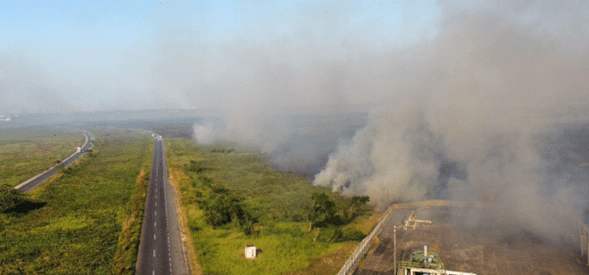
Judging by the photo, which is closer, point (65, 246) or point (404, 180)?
point (65, 246)

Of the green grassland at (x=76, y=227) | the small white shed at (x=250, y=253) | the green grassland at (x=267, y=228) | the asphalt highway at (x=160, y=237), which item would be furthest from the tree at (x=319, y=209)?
the green grassland at (x=76, y=227)

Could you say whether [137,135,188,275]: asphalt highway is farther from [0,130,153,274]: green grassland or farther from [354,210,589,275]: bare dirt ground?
[354,210,589,275]: bare dirt ground

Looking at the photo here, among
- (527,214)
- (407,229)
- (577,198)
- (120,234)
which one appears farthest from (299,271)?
(577,198)

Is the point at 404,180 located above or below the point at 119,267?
above

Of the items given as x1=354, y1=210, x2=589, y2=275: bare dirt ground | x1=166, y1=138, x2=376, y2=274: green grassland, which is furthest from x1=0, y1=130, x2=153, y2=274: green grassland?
x1=354, y1=210, x2=589, y2=275: bare dirt ground

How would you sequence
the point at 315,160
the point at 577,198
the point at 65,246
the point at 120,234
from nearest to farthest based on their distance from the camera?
the point at 65,246 < the point at 120,234 < the point at 577,198 < the point at 315,160

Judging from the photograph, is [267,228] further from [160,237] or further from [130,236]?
[130,236]

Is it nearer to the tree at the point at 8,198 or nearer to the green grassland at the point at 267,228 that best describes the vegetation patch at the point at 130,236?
the green grassland at the point at 267,228

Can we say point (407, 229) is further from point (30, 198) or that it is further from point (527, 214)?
point (30, 198)
